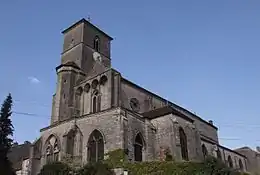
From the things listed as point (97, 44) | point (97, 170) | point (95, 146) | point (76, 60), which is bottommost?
point (97, 170)

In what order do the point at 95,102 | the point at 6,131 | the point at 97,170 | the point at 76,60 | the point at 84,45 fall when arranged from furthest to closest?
the point at 84,45, the point at 76,60, the point at 95,102, the point at 6,131, the point at 97,170

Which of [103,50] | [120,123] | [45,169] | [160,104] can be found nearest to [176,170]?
[120,123]

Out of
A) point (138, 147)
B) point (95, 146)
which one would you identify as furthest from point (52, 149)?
point (138, 147)

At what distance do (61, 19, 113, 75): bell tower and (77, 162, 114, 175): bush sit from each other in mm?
19219

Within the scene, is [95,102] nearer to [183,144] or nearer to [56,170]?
[183,144]

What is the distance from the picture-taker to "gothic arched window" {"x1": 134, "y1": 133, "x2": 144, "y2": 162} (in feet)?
104

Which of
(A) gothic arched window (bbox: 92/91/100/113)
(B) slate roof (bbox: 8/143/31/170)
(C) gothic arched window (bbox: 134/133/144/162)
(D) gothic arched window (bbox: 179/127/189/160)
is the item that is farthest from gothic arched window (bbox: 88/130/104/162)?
(B) slate roof (bbox: 8/143/31/170)

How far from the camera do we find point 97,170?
25344 mm

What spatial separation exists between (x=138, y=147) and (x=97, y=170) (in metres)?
7.58

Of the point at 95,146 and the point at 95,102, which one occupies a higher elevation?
the point at 95,102

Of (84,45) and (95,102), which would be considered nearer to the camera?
(95,102)

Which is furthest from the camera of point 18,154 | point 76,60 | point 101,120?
point 18,154

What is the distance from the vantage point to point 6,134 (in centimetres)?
2997

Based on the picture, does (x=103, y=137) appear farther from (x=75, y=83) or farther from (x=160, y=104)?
(x=160, y=104)
